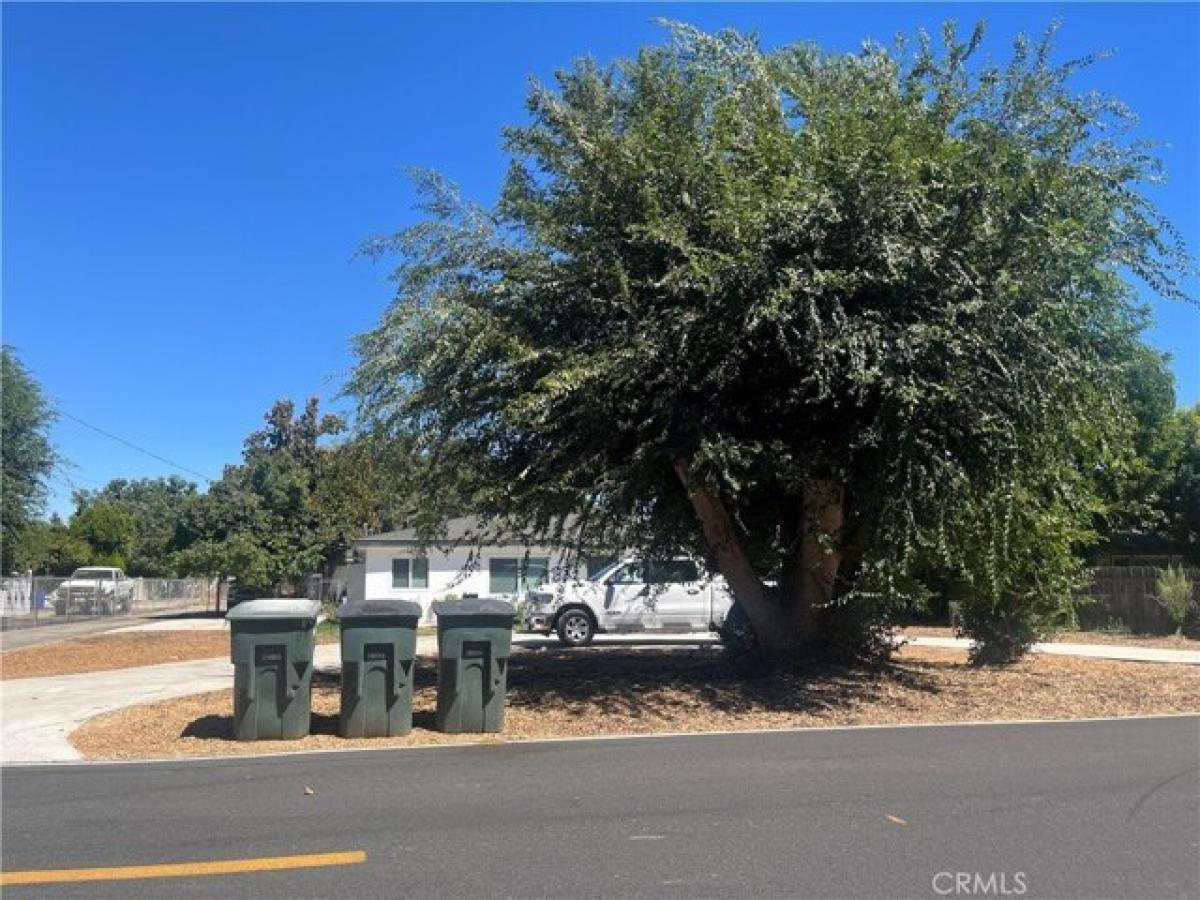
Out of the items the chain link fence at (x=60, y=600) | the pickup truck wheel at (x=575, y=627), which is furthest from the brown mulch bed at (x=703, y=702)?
the chain link fence at (x=60, y=600)

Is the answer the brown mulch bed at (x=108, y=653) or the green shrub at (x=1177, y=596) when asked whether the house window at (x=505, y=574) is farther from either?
the green shrub at (x=1177, y=596)

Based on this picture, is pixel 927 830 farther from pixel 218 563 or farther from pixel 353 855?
pixel 218 563

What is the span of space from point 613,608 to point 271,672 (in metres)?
12.5

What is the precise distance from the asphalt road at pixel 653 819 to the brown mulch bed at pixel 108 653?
30.2ft

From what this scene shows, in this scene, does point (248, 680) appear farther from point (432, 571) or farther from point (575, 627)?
point (432, 571)

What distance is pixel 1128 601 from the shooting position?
23.7 m

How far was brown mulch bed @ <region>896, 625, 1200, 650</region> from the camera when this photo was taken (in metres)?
20.2

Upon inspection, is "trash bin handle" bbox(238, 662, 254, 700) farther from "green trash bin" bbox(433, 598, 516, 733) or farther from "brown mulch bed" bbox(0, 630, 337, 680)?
"brown mulch bed" bbox(0, 630, 337, 680)

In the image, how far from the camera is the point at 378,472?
13969 millimetres

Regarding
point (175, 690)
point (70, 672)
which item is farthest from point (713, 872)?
point (70, 672)

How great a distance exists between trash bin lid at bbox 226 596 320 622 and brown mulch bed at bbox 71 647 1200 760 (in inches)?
44.7

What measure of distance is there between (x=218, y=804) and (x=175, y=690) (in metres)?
7.05

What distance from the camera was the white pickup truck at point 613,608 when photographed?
70.0 ft

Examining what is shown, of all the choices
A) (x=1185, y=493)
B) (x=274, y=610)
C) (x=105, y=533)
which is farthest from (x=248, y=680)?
(x=105, y=533)
